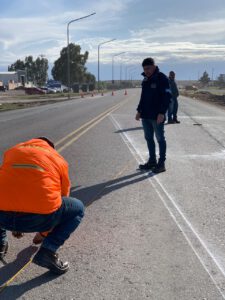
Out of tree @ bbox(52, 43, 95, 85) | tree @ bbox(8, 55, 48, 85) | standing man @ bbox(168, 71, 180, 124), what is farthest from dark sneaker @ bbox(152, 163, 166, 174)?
tree @ bbox(8, 55, 48, 85)

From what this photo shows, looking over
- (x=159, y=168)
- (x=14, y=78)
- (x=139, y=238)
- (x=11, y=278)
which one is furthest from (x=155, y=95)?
(x=14, y=78)

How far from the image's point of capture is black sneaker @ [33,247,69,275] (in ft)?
13.2

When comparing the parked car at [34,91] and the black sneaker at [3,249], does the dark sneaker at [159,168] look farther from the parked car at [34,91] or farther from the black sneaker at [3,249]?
the parked car at [34,91]

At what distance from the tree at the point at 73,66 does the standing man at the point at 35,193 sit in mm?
114371

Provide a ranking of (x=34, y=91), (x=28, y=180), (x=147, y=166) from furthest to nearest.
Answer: (x=34, y=91), (x=147, y=166), (x=28, y=180)

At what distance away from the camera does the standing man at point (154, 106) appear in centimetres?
811

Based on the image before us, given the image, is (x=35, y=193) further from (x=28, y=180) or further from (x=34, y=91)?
(x=34, y=91)

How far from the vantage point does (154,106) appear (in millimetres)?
8281

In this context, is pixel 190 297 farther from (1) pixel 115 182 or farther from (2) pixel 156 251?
(1) pixel 115 182

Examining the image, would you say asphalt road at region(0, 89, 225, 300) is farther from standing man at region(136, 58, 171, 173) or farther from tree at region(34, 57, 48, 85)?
tree at region(34, 57, 48, 85)

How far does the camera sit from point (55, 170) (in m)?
3.98

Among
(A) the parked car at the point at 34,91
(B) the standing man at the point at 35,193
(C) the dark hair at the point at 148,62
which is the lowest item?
(A) the parked car at the point at 34,91

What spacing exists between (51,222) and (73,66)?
379 feet

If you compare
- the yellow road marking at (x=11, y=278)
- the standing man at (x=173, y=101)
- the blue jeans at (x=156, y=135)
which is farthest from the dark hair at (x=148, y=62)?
the standing man at (x=173, y=101)
